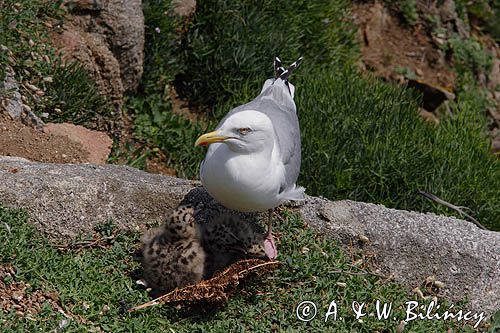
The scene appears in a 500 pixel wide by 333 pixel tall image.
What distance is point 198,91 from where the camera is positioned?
311 inches

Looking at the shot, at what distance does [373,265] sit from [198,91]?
317 centimetres

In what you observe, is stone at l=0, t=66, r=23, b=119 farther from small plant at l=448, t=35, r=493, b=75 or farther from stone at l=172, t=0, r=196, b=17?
small plant at l=448, t=35, r=493, b=75

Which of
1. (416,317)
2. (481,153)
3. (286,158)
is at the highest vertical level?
(286,158)

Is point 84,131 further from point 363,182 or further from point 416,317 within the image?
point 416,317

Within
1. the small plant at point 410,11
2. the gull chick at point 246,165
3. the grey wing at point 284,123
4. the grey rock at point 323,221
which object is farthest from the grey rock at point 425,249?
the small plant at point 410,11

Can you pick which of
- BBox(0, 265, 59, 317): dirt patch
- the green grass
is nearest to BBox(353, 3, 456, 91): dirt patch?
the green grass

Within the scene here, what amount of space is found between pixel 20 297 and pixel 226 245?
1.06 metres

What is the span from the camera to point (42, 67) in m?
6.41

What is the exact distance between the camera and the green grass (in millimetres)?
4527

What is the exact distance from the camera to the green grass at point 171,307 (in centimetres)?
453

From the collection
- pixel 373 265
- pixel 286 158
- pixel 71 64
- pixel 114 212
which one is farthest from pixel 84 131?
pixel 373 265

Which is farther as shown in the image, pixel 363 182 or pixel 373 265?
pixel 363 182

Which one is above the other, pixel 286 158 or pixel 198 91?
pixel 286 158

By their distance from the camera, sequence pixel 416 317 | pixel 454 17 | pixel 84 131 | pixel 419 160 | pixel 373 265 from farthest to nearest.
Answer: pixel 454 17
pixel 419 160
pixel 84 131
pixel 373 265
pixel 416 317
